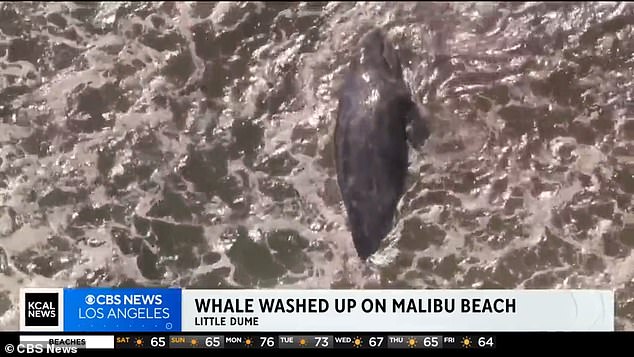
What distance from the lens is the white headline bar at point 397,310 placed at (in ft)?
6.47

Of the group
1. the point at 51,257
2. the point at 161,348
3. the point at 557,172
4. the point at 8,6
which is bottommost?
the point at 161,348

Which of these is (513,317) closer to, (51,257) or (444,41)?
(444,41)

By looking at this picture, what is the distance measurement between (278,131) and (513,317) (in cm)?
100

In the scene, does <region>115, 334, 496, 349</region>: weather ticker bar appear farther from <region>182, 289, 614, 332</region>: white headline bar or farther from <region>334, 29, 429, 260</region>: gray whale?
<region>334, 29, 429, 260</region>: gray whale

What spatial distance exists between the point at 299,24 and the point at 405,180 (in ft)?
2.13

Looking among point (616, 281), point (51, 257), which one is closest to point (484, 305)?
point (616, 281)

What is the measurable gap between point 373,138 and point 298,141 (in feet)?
0.86

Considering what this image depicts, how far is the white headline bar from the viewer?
1973 mm

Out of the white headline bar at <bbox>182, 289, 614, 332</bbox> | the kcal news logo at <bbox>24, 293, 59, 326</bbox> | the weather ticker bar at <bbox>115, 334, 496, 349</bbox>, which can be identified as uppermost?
the kcal news logo at <bbox>24, 293, 59, 326</bbox>

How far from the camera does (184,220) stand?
2078 mm

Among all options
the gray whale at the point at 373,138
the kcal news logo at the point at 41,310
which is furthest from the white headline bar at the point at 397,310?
the kcal news logo at the point at 41,310

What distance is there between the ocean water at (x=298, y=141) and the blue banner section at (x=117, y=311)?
3.0 inches

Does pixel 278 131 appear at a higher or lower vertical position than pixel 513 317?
higher

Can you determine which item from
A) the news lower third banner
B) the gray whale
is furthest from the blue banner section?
the gray whale
